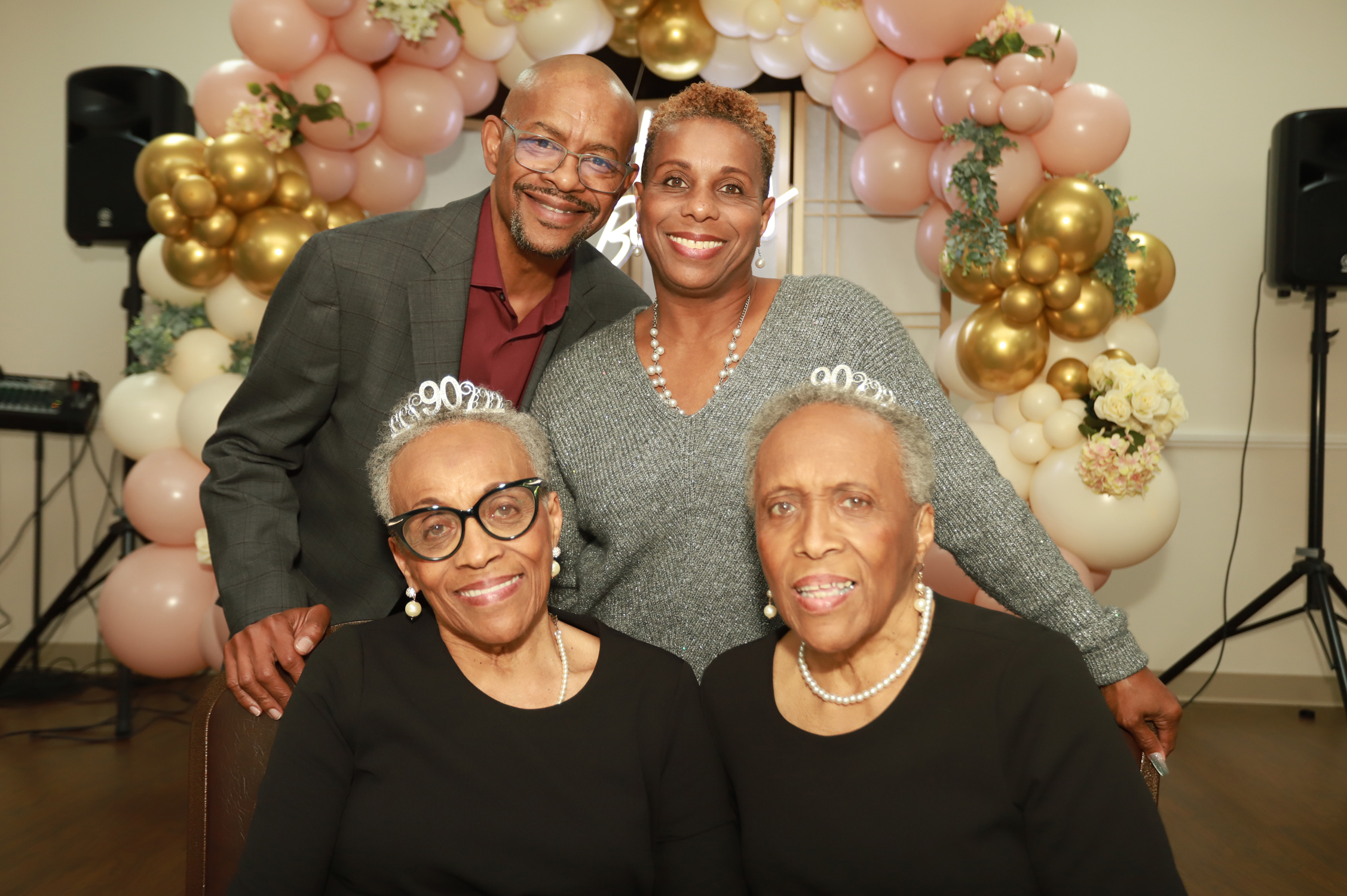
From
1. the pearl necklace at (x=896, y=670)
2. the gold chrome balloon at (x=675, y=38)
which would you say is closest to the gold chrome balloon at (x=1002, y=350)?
the gold chrome balloon at (x=675, y=38)

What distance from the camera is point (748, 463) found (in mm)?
1548

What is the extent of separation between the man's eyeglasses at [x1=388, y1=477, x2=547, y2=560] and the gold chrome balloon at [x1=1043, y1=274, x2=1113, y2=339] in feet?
8.10

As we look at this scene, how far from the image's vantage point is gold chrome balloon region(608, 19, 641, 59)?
3.77 m

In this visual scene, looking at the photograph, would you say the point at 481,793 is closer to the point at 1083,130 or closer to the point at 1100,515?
the point at 1100,515

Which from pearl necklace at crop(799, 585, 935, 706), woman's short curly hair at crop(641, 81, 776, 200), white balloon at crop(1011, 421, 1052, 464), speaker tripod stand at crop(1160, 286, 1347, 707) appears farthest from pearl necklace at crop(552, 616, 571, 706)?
speaker tripod stand at crop(1160, 286, 1347, 707)

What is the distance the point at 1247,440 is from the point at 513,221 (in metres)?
3.82

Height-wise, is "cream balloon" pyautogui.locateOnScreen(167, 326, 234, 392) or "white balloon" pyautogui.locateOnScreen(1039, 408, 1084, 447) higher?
"cream balloon" pyautogui.locateOnScreen(167, 326, 234, 392)

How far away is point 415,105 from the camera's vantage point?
3635mm

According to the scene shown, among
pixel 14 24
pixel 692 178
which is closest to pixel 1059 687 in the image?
pixel 692 178

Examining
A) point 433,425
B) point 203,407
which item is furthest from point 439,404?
point 203,407

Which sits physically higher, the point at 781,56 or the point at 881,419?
the point at 781,56

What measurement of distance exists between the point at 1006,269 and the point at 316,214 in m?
2.48

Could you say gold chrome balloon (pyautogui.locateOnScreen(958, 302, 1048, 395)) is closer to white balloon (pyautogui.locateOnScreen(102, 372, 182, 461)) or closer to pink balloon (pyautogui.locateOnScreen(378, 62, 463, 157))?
pink balloon (pyautogui.locateOnScreen(378, 62, 463, 157))

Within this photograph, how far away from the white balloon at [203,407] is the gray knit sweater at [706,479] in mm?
2013
